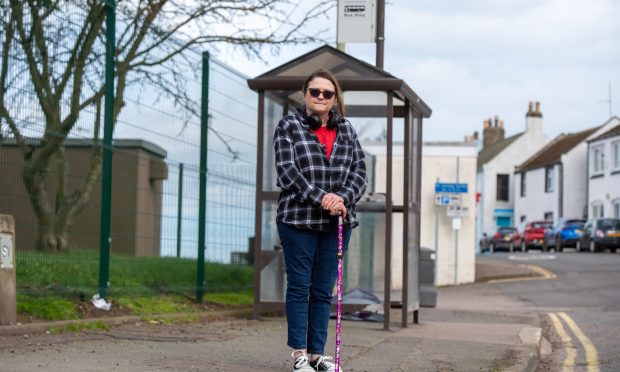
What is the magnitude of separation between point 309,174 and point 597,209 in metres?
56.3

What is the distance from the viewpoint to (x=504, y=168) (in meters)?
76.3

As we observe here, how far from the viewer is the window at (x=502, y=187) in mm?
76750

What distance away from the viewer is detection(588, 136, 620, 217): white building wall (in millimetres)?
56781

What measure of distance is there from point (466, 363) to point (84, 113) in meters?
4.28

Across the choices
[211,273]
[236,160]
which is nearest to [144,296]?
[211,273]

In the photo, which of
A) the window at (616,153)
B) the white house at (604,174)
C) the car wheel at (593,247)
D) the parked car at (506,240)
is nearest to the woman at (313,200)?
the car wheel at (593,247)

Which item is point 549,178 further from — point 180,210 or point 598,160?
point 180,210

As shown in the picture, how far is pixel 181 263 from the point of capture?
12.2 meters

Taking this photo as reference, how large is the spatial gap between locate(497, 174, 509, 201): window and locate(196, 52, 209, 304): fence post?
65.7 m

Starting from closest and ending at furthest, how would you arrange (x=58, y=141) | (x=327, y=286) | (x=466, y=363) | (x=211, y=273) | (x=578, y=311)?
(x=327, y=286)
(x=466, y=363)
(x=58, y=141)
(x=211, y=273)
(x=578, y=311)

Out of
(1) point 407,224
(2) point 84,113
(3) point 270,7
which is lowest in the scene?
(1) point 407,224

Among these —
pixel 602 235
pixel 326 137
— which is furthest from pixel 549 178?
pixel 326 137

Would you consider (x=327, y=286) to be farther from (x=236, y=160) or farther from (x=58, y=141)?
(x=236, y=160)

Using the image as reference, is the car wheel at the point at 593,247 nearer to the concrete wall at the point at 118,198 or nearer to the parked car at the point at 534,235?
the parked car at the point at 534,235
